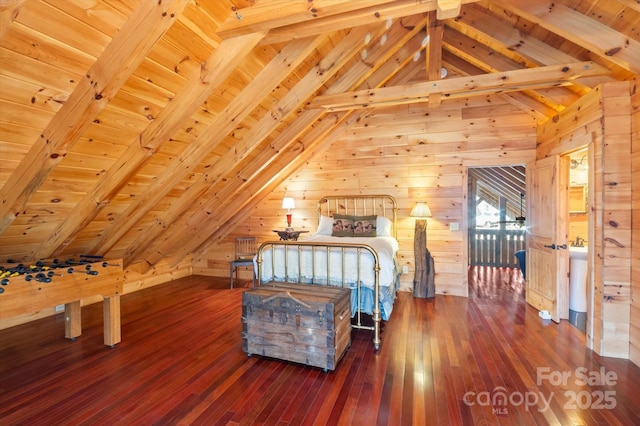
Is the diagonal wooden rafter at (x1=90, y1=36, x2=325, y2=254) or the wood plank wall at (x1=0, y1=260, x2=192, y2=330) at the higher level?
the diagonal wooden rafter at (x1=90, y1=36, x2=325, y2=254)

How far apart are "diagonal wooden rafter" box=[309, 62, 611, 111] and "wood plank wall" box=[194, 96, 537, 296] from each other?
49.2 inches

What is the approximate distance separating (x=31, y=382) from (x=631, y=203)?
512 centimetres

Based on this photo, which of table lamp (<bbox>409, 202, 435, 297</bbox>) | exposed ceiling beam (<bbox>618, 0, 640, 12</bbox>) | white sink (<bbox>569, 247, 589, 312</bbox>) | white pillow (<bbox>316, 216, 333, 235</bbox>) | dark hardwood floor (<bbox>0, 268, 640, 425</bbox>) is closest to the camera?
dark hardwood floor (<bbox>0, 268, 640, 425</bbox>)

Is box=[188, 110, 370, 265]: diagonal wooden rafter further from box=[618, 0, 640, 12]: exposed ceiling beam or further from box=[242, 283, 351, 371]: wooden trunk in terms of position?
box=[618, 0, 640, 12]: exposed ceiling beam

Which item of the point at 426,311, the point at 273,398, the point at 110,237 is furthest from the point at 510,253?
the point at 110,237

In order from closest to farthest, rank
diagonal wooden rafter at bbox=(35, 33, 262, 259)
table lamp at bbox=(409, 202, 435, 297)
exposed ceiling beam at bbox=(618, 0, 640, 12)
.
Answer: exposed ceiling beam at bbox=(618, 0, 640, 12), diagonal wooden rafter at bbox=(35, 33, 262, 259), table lamp at bbox=(409, 202, 435, 297)

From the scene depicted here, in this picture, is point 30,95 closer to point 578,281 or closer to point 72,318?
point 72,318

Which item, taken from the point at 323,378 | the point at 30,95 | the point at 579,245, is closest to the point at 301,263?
the point at 323,378

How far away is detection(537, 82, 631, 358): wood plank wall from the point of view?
8.77ft

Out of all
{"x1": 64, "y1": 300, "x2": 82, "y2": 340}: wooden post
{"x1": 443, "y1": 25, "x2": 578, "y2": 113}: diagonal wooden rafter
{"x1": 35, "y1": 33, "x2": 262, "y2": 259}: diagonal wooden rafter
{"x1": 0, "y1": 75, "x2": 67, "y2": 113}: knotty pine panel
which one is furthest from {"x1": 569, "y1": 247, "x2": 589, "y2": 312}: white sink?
{"x1": 64, "y1": 300, "x2": 82, "y2": 340}: wooden post

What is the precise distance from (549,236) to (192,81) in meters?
4.16

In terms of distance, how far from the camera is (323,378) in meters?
2.41

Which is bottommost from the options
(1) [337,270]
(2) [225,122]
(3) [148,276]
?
(3) [148,276]

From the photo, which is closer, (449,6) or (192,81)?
(449,6)
